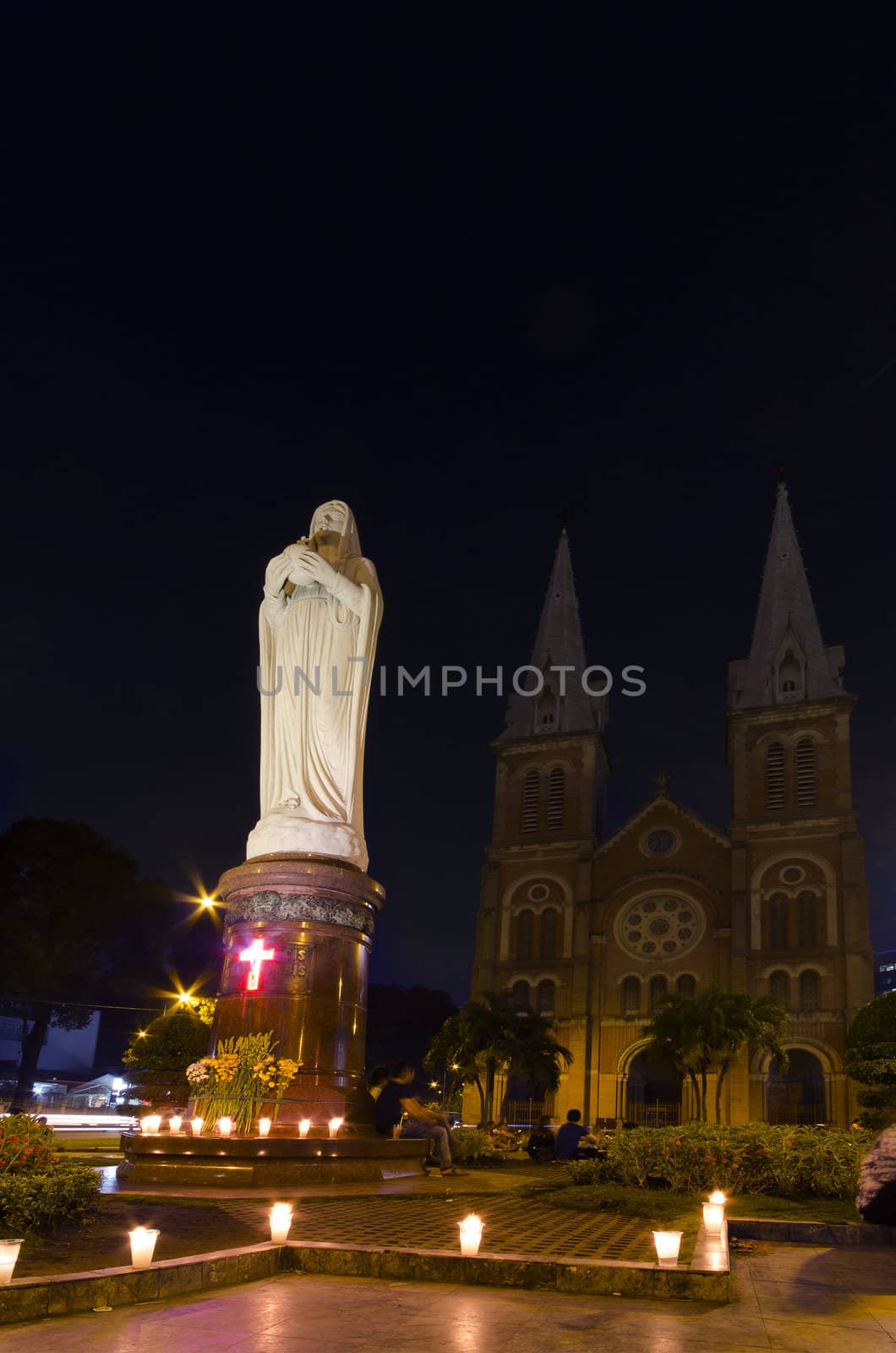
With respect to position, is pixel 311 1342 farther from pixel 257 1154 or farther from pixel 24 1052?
pixel 24 1052

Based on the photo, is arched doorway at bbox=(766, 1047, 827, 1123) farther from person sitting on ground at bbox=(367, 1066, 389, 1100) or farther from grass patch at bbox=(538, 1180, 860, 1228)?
grass patch at bbox=(538, 1180, 860, 1228)

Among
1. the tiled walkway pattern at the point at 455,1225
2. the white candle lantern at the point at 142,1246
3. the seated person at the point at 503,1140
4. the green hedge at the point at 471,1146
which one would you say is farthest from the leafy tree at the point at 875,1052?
the white candle lantern at the point at 142,1246

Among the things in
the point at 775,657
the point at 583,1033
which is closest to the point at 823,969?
the point at 583,1033

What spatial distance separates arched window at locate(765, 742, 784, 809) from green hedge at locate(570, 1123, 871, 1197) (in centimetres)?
3917

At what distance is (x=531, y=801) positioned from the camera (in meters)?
54.9

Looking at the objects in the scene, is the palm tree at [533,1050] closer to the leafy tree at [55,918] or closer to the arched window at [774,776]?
the arched window at [774,776]

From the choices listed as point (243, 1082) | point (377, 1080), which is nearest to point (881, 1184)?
point (243, 1082)

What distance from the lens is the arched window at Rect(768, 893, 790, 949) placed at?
46.4 m

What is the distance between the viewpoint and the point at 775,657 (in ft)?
174

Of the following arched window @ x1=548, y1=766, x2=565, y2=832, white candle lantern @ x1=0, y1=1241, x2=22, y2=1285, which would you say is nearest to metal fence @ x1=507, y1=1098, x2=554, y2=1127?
arched window @ x1=548, y1=766, x2=565, y2=832

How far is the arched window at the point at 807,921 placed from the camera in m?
45.7

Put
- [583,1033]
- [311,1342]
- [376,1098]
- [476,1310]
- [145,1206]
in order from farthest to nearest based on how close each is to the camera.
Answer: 1. [583,1033]
2. [376,1098]
3. [145,1206]
4. [476,1310]
5. [311,1342]

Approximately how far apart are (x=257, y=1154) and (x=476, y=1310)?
5.46m

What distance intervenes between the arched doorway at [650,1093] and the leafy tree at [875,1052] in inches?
491
